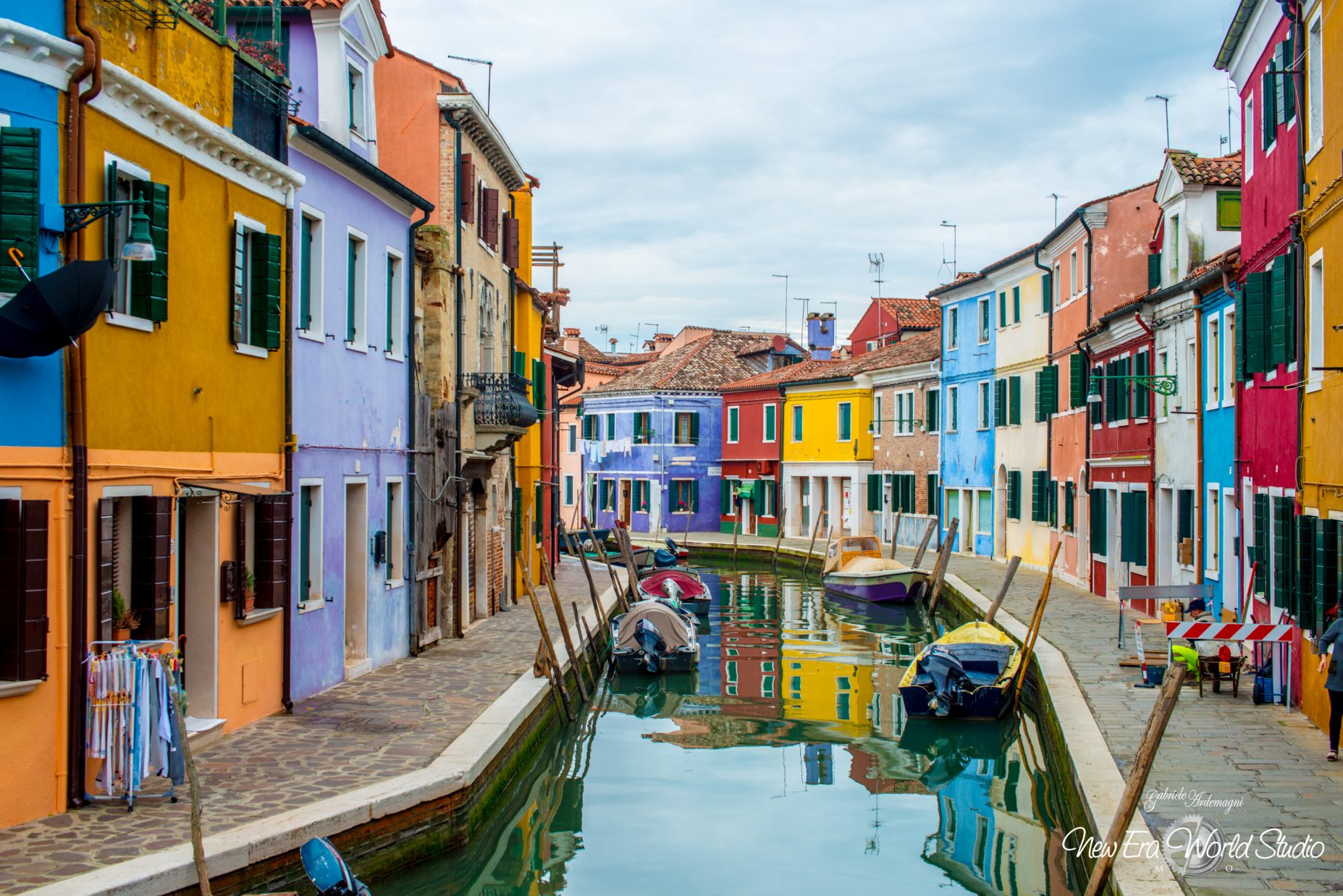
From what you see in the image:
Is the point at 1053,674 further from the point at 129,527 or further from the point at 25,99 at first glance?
the point at 25,99

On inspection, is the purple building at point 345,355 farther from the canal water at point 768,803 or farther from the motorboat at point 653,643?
the motorboat at point 653,643

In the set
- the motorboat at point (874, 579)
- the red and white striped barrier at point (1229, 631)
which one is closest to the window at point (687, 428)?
the motorboat at point (874, 579)

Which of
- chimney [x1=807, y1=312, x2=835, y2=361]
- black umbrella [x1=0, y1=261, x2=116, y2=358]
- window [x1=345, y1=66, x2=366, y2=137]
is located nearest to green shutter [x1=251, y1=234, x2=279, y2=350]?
black umbrella [x1=0, y1=261, x2=116, y2=358]

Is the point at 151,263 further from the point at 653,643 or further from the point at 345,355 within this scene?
the point at 653,643

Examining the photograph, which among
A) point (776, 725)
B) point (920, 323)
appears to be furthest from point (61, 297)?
point (920, 323)

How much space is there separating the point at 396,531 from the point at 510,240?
30.6 feet

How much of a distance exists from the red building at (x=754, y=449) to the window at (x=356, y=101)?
33.2 metres

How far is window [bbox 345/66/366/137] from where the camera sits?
16.1 metres

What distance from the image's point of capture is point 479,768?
1091cm

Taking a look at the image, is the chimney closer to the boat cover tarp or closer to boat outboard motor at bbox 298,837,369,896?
the boat cover tarp

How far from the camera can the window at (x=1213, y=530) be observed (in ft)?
61.2

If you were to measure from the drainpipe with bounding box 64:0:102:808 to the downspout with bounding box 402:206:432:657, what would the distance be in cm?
821

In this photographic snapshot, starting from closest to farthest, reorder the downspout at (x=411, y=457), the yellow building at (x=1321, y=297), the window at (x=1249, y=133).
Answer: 1. the yellow building at (x=1321, y=297)
2. the window at (x=1249, y=133)
3. the downspout at (x=411, y=457)

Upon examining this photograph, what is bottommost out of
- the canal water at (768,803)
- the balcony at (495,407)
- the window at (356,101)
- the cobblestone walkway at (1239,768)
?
the canal water at (768,803)
